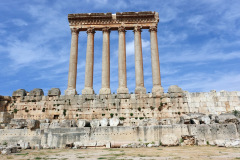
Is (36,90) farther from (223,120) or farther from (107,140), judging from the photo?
(223,120)

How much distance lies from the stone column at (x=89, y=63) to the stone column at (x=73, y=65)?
4.63ft

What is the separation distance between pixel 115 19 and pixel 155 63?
26.0 feet

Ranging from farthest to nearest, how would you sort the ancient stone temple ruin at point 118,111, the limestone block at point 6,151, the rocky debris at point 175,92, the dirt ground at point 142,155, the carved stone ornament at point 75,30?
the carved stone ornament at point 75,30 < the rocky debris at point 175,92 < the ancient stone temple ruin at point 118,111 < the limestone block at point 6,151 < the dirt ground at point 142,155

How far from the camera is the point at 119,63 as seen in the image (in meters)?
23.5

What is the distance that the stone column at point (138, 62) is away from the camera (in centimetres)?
2185

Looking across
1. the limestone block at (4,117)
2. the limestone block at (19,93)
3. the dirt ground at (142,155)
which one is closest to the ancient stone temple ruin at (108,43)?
the limestone block at (19,93)

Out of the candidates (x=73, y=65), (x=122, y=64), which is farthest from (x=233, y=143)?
(x=73, y=65)

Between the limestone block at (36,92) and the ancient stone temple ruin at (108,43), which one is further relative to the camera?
the ancient stone temple ruin at (108,43)

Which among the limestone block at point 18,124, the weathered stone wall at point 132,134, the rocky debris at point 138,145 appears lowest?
the rocky debris at point 138,145

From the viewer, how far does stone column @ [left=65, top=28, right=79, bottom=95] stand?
72.8 ft

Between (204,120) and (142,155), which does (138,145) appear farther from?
(204,120)

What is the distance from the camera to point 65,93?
21.8m

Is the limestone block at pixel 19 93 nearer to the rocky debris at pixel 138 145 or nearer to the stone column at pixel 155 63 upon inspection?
the rocky debris at pixel 138 145

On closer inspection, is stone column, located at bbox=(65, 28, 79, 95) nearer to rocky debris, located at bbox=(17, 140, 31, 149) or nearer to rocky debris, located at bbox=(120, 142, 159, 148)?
rocky debris, located at bbox=(17, 140, 31, 149)
